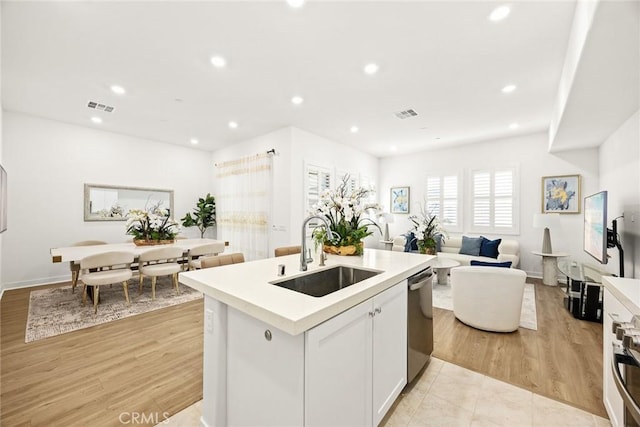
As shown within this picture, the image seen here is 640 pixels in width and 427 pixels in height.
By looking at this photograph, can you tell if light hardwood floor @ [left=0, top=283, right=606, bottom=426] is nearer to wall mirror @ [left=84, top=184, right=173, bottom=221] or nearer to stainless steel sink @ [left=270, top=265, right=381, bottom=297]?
stainless steel sink @ [left=270, top=265, right=381, bottom=297]

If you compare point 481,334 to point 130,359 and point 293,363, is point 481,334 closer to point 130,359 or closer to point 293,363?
point 293,363

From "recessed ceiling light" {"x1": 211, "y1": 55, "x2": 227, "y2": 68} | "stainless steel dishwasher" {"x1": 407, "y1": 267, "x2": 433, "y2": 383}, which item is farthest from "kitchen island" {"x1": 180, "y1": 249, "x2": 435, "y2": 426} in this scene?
"recessed ceiling light" {"x1": 211, "y1": 55, "x2": 227, "y2": 68}

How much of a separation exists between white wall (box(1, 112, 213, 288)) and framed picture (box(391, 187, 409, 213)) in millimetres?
6015

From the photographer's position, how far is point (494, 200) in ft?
18.7

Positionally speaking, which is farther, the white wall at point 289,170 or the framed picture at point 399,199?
the framed picture at point 399,199

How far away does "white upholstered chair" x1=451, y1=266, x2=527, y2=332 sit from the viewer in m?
2.71

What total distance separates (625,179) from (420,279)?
3.54 m

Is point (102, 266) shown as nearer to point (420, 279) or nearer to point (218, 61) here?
point (218, 61)

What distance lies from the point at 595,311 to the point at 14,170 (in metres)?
8.77

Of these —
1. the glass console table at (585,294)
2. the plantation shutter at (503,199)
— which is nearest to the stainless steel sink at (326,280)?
the glass console table at (585,294)

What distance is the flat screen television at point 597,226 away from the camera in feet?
9.50

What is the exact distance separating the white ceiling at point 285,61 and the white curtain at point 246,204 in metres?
1.15

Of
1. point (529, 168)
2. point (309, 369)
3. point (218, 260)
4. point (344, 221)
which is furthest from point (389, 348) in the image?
point (529, 168)

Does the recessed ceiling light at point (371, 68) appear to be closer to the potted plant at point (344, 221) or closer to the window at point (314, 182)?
the potted plant at point (344, 221)
